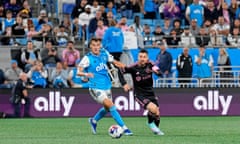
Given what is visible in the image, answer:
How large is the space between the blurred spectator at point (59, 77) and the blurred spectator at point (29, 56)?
2.36 ft

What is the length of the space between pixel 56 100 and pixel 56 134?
30.1 feet

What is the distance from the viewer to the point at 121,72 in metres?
16.8

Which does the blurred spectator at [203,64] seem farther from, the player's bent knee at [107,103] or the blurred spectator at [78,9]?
the player's bent knee at [107,103]

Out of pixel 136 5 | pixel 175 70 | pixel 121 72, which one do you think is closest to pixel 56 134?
pixel 121 72

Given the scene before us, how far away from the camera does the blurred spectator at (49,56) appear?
1050 inches

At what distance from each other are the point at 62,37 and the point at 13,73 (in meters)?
2.27

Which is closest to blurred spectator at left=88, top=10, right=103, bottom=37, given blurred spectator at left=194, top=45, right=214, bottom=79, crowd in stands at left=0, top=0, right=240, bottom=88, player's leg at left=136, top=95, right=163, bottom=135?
crowd in stands at left=0, top=0, right=240, bottom=88

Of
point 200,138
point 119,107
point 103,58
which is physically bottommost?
point 119,107

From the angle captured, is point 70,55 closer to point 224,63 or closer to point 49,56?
point 49,56

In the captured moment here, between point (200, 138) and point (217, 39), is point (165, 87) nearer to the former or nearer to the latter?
point (217, 39)

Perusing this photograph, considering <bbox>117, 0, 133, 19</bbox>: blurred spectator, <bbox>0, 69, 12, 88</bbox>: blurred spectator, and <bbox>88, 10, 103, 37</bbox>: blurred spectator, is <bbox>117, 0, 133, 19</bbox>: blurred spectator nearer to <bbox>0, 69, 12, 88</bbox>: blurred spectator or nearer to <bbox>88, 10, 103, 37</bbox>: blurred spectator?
<bbox>88, 10, 103, 37</bbox>: blurred spectator

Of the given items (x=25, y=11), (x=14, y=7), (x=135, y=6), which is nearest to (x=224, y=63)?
(x=135, y=6)

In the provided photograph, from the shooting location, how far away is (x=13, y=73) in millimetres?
26359

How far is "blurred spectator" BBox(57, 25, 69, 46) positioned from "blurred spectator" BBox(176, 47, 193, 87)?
3987 mm
